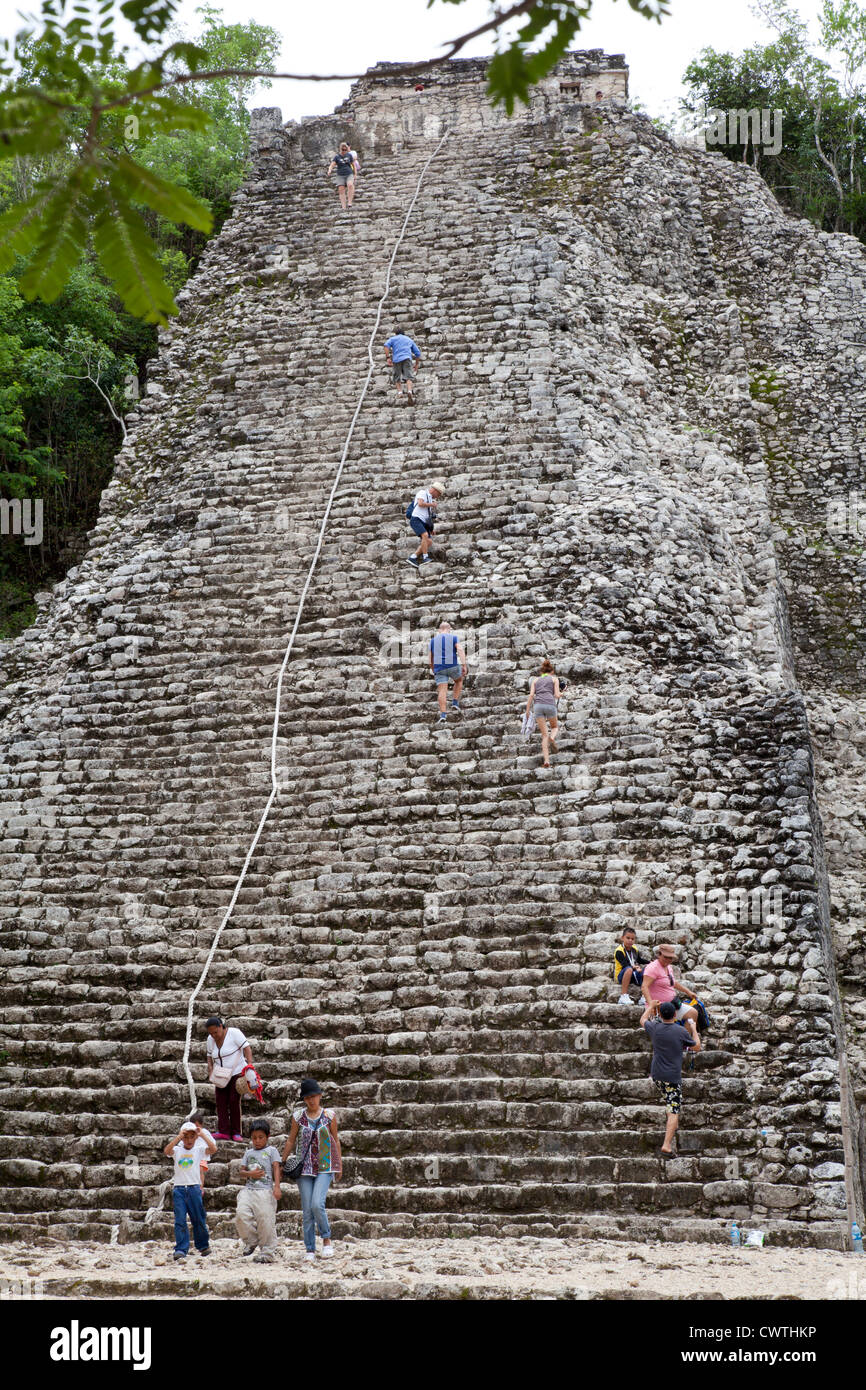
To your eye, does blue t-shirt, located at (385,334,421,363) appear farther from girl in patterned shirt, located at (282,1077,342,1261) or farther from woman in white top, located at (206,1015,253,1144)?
girl in patterned shirt, located at (282,1077,342,1261)

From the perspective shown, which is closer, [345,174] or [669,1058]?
[669,1058]

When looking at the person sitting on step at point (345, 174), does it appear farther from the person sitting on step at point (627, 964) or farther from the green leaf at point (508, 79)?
the green leaf at point (508, 79)

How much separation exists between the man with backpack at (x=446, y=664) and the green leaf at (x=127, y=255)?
713 centimetres

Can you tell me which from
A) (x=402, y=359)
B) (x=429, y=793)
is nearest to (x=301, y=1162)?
(x=429, y=793)

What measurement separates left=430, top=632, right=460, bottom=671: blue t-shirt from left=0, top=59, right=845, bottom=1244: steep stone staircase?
1.54ft

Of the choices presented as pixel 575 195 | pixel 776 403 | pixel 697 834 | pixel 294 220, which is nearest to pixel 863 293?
pixel 776 403

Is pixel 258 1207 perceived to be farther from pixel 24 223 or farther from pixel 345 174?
pixel 345 174

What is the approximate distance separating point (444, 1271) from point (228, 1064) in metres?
1.79

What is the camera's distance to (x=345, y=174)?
1697cm

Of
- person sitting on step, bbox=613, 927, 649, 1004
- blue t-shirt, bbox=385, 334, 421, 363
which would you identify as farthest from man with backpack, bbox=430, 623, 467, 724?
blue t-shirt, bbox=385, 334, 421, 363

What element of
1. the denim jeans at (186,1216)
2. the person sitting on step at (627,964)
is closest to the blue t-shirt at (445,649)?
the person sitting on step at (627,964)

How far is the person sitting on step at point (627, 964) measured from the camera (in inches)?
286

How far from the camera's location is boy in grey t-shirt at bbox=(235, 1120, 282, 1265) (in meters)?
5.75
